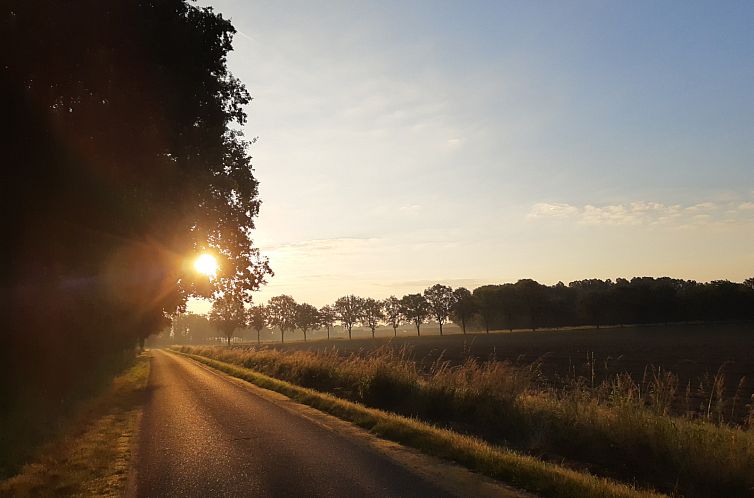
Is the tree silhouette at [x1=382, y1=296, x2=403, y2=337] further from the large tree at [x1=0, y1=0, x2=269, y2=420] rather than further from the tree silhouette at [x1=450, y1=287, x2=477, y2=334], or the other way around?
the large tree at [x1=0, y1=0, x2=269, y2=420]

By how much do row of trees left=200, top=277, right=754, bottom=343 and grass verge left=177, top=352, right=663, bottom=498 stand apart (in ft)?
222

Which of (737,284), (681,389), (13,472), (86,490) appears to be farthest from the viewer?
(737,284)

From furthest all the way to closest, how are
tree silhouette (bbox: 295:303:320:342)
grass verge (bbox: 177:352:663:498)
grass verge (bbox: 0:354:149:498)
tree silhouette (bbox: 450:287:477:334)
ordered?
tree silhouette (bbox: 295:303:320:342) < tree silhouette (bbox: 450:287:477:334) < grass verge (bbox: 0:354:149:498) < grass verge (bbox: 177:352:663:498)

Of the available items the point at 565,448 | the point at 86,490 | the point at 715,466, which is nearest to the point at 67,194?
the point at 86,490

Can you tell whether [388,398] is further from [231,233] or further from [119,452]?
[231,233]

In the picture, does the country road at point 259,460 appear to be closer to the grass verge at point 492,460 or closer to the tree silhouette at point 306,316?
the grass verge at point 492,460

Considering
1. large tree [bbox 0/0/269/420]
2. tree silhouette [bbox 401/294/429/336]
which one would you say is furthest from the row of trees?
large tree [bbox 0/0/269/420]

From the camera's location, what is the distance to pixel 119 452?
10.4 metres

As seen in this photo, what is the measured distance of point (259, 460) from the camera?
355 inches

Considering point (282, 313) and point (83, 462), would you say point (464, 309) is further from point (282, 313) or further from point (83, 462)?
point (83, 462)

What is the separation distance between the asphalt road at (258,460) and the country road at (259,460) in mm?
14

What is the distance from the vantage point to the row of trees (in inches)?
4183

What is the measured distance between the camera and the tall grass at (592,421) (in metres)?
8.47

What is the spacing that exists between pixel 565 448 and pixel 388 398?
665 centimetres
